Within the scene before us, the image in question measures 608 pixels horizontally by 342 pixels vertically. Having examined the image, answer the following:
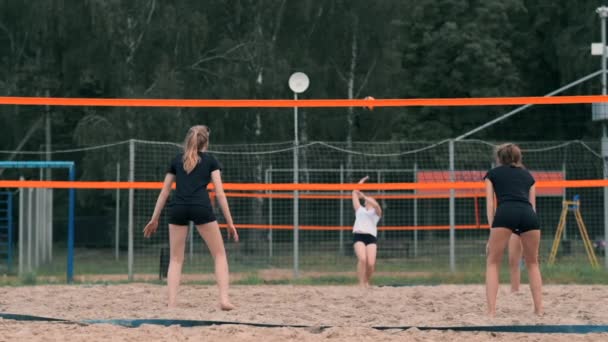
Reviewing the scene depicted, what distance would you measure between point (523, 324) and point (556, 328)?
206mm

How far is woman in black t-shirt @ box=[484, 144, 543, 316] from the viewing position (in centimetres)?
669

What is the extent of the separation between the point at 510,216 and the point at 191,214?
220 centimetres

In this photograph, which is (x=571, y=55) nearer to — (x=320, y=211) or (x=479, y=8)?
(x=479, y=8)

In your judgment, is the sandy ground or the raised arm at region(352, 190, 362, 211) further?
the raised arm at region(352, 190, 362, 211)

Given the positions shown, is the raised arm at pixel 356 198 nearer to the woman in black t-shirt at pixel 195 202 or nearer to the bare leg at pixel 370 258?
the bare leg at pixel 370 258

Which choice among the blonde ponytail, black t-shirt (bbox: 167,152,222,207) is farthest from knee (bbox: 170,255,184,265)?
the blonde ponytail

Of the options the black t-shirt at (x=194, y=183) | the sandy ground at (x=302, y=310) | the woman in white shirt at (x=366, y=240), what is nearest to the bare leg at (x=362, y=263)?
the woman in white shirt at (x=366, y=240)

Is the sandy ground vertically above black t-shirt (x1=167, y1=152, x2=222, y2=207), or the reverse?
black t-shirt (x1=167, y1=152, x2=222, y2=207)

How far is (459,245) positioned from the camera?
Answer: 1475cm

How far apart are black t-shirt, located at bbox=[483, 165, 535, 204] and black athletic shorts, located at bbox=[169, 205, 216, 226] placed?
1982 millimetres

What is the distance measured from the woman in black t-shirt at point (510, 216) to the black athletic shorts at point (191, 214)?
1.96 metres

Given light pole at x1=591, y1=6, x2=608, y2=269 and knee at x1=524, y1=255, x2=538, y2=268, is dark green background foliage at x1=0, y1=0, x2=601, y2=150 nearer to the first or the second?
light pole at x1=591, y1=6, x2=608, y2=269

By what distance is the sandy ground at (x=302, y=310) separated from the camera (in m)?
6.02

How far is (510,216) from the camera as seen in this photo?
263 inches
